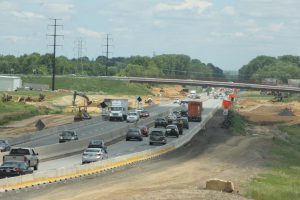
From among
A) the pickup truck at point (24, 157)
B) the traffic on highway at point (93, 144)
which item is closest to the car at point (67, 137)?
the traffic on highway at point (93, 144)

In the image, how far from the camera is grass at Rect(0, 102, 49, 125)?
121 metres

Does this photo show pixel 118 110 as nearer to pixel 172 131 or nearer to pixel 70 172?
pixel 172 131

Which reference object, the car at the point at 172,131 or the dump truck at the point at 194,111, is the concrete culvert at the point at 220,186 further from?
the dump truck at the point at 194,111

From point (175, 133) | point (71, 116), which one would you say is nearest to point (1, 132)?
point (175, 133)

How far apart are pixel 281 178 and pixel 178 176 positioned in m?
8.95

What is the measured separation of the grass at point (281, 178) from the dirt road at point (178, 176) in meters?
1.05

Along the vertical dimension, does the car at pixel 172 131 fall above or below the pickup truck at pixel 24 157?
below

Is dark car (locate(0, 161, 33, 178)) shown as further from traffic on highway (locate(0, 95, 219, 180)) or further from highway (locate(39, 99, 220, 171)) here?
highway (locate(39, 99, 220, 171))

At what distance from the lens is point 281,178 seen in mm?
55219

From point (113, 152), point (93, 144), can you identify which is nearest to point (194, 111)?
point (113, 152)

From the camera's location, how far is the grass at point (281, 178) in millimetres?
42188

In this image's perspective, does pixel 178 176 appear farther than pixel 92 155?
No

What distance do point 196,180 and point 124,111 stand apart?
2919 inches

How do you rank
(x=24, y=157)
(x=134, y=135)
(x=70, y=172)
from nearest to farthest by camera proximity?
1. (x=70, y=172)
2. (x=24, y=157)
3. (x=134, y=135)
